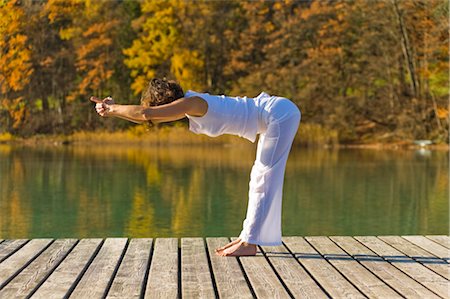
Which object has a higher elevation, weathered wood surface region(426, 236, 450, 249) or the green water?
weathered wood surface region(426, 236, 450, 249)

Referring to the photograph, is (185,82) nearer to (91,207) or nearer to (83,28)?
(83,28)

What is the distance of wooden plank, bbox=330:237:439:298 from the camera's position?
11.2 feet

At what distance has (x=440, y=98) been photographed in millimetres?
25219

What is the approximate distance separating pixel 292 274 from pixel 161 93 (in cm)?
113

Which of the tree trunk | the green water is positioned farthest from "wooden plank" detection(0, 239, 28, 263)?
the tree trunk

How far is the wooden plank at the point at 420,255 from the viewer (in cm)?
394

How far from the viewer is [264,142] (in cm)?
418

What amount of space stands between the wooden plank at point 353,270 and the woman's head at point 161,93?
1216mm

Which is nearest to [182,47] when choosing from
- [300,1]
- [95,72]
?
[95,72]

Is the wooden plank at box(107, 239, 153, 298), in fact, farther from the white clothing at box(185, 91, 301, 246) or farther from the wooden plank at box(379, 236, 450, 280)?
the wooden plank at box(379, 236, 450, 280)

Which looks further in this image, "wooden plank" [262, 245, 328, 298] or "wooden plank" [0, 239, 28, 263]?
"wooden plank" [0, 239, 28, 263]

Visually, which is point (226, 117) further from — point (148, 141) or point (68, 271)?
point (148, 141)

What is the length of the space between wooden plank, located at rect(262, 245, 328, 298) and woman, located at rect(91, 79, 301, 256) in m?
0.11

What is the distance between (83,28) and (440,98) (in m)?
13.2
